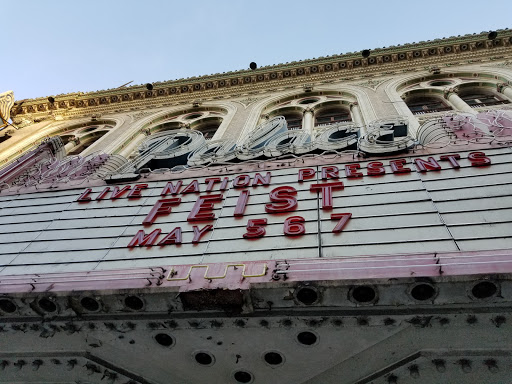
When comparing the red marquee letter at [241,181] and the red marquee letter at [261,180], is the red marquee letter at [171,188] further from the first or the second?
the red marquee letter at [261,180]

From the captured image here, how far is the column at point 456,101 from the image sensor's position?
1490 cm

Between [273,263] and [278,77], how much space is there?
17999mm

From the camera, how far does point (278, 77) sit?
72.1 ft

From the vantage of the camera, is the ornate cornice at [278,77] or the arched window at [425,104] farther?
the ornate cornice at [278,77]

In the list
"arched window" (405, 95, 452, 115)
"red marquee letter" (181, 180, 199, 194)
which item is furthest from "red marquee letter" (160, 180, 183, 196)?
"arched window" (405, 95, 452, 115)

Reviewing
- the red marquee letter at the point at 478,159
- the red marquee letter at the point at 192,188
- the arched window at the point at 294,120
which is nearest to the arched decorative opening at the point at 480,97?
the arched window at the point at 294,120

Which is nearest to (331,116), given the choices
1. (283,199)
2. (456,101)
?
(456,101)

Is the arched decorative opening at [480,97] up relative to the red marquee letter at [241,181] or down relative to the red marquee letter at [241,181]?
up

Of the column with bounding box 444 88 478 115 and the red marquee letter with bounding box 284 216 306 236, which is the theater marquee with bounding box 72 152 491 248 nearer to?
the red marquee letter with bounding box 284 216 306 236

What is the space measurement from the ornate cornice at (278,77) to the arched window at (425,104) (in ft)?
9.80

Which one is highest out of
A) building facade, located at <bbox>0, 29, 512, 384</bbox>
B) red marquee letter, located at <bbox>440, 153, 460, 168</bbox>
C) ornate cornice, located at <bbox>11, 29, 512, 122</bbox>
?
ornate cornice, located at <bbox>11, 29, 512, 122</bbox>

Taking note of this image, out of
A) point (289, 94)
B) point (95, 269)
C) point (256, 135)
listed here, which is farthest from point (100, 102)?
point (95, 269)

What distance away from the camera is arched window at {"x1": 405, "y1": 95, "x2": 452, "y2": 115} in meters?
16.5

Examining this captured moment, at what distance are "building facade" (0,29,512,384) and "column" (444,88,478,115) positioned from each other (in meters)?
5.42
